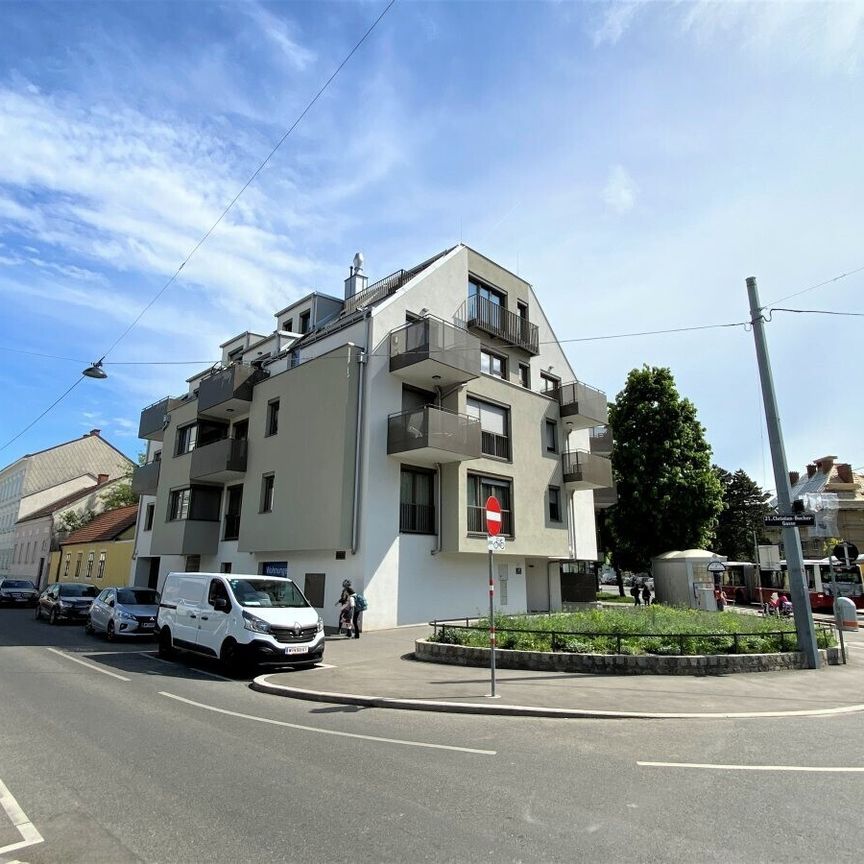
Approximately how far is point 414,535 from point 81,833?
A: 685 inches

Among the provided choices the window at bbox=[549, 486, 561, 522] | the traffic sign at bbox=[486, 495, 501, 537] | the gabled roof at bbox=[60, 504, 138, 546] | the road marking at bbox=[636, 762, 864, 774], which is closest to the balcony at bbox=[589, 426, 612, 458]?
the window at bbox=[549, 486, 561, 522]

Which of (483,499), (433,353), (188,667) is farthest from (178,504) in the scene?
(188,667)

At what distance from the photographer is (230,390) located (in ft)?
84.5

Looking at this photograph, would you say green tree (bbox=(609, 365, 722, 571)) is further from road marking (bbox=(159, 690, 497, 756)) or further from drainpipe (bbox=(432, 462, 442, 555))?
Answer: road marking (bbox=(159, 690, 497, 756))

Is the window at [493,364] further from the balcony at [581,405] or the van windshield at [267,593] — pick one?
the van windshield at [267,593]

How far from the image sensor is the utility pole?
12.2 meters

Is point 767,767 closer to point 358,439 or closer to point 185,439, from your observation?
point 358,439

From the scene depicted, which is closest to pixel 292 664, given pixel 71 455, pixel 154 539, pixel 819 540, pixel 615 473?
pixel 154 539

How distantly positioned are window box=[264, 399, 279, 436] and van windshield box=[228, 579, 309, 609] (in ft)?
39.4

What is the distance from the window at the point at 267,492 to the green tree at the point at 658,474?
22514 mm

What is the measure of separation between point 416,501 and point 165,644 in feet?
33.0

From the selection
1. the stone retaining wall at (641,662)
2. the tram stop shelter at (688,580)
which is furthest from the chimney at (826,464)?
the stone retaining wall at (641,662)

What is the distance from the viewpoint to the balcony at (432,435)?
2022cm

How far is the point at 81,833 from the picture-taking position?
433 centimetres
